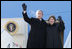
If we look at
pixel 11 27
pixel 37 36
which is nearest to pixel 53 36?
pixel 37 36

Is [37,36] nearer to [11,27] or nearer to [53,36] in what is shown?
[53,36]

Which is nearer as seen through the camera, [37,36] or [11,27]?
[37,36]

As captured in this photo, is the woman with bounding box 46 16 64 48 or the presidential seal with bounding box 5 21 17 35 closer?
the woman with bounding box 46 16 64 48

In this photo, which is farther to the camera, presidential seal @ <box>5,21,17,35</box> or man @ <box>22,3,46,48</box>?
presidential seal @ <box>5,21,17,35</box>

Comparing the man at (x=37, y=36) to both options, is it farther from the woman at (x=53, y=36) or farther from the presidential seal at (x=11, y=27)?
the presidential seal at (x=11, y=27)

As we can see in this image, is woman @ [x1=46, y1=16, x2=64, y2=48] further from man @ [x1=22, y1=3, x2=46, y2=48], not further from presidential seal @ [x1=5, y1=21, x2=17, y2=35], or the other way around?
presidential seal @ [x1=5, y1=21, x2=17, y2=35]

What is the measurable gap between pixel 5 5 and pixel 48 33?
1142mm

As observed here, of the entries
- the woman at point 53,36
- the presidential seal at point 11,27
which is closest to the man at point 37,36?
the woman at point 53,36

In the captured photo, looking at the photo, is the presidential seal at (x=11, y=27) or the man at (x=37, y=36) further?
the presidential seal at (x=11, y=27)

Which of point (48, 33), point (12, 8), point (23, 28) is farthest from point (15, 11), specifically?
point (48, 33)

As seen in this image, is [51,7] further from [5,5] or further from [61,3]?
[5,5]

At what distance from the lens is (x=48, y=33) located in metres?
2.87

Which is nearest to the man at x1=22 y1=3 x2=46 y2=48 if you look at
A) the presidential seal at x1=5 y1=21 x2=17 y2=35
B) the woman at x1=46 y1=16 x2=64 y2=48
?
the woman at x1=46 y1=16 x2=64 y2=48

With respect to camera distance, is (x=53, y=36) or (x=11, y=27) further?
(x=11, y=27)
